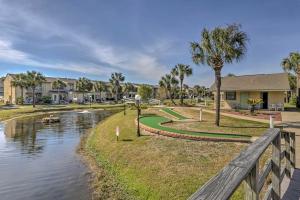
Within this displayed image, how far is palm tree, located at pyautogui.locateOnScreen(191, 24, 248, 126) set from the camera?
18500 millimetres

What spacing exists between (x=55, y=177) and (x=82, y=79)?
79622 mm

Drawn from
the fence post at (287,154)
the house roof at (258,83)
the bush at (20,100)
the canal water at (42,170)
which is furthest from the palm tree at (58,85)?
the fence post at (287,154)

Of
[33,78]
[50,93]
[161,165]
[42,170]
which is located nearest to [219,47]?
[161,165]

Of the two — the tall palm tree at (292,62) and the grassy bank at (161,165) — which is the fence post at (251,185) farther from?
the tall palm tree at (292,62)

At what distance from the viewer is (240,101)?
34125mm

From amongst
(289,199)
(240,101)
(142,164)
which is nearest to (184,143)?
(142,164)

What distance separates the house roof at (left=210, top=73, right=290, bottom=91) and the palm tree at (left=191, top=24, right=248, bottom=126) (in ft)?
47.2

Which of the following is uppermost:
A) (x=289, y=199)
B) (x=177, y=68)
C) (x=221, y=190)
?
(x=177, y=68)

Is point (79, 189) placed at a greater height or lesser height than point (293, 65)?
lesser

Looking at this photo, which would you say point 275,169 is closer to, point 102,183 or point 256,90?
point 102,183

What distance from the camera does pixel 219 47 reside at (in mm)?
18891

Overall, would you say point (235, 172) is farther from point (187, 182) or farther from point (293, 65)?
point (293, 65)

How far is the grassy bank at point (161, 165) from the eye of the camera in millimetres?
10180

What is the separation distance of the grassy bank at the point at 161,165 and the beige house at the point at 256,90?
64.9ft
